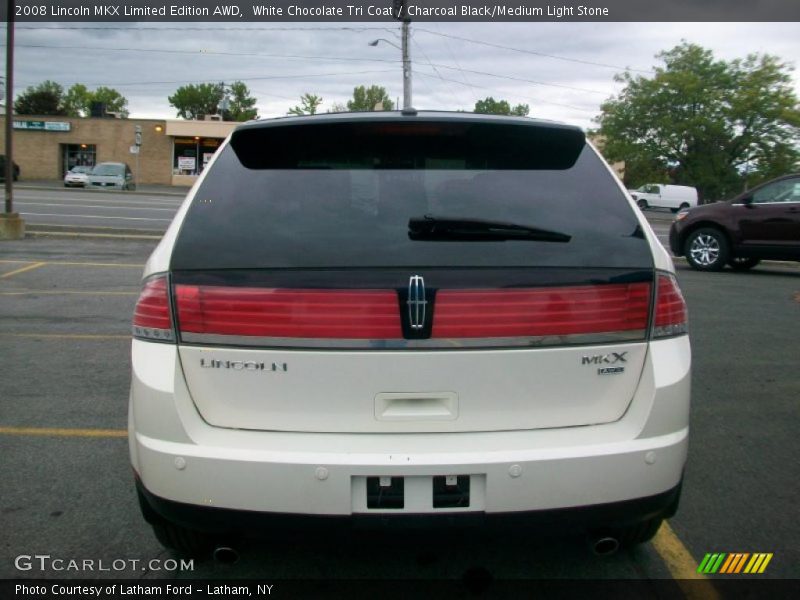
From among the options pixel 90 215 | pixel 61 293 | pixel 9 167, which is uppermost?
pixel 9 167

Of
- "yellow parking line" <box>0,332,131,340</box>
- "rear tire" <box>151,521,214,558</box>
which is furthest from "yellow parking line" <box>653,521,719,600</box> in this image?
"yellow parking line" <box>0,332,131,340</box>

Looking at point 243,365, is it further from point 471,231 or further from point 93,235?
point 93,235

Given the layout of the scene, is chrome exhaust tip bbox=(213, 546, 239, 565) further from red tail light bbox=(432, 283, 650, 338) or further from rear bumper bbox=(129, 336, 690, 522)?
red tail light bbox=(432, 283, 650, 338)

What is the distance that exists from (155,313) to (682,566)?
2272mm

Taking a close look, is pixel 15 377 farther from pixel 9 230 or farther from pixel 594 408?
pixel 9 230

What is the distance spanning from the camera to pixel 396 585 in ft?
9.49

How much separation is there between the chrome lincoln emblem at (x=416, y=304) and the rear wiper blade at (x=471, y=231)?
18 centimetres

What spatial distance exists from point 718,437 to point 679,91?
181ft

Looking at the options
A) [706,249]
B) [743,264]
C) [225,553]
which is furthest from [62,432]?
[743,264]

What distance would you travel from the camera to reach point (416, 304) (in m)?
2.41

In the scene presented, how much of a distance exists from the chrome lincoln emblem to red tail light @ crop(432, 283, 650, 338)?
47mm

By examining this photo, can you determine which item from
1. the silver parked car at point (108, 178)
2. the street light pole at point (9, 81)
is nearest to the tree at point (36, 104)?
the silver parked car at point (108, 178)

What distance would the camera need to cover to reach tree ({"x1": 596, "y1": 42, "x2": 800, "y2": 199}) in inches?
2058

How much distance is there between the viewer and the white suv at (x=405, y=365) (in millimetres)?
2400
